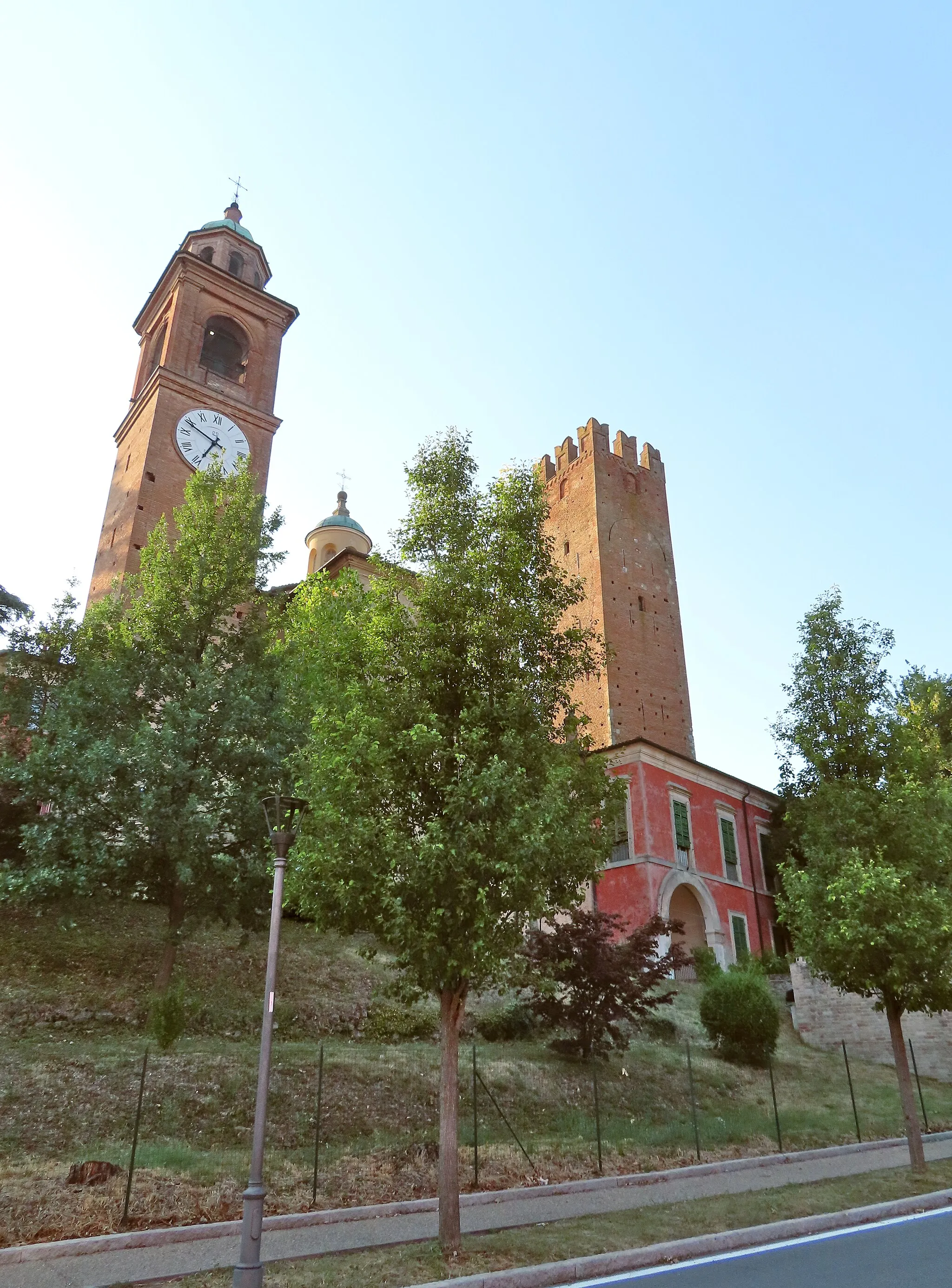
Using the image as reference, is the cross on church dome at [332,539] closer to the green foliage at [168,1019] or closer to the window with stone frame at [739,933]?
the window with stone frame at [739,933]

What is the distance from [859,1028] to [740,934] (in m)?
10.9

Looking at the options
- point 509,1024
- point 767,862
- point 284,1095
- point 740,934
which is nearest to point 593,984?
point 509,1024

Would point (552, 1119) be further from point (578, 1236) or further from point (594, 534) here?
point (594, 534)

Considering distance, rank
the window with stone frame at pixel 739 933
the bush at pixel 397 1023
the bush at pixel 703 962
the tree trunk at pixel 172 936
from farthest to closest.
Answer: the window with stone frame at pixel 739 933 < the bush at pixel 703 962 < the bush at pixel 397 1023 < the tree trunk at pixel 172 936

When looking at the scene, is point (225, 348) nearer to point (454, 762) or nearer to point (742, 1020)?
point (742, 1020)

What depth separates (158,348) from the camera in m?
42.2

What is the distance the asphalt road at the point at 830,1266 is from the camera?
727 centimetres

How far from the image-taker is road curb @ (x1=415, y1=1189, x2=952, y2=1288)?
25.2ft

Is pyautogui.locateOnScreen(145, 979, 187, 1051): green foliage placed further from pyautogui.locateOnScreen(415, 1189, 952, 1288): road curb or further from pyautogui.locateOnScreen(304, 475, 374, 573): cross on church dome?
pyautogui.locateOnScreen(304, 475, 374, 573): cross on church dome

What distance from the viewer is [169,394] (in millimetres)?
38375

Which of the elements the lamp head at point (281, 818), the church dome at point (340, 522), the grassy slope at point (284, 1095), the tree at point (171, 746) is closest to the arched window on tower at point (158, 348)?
the church dome at point (340, 522)

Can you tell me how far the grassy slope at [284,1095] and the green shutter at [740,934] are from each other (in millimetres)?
11792

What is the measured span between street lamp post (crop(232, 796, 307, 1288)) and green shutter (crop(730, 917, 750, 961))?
1120 inches

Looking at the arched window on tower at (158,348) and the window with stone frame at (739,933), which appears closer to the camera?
the window with stone frame at (739,933)
